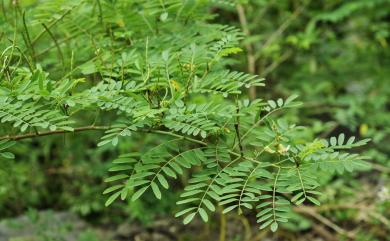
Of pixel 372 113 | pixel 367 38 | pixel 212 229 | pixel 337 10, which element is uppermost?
pixel 337 10

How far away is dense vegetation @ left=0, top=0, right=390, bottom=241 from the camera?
1424mm

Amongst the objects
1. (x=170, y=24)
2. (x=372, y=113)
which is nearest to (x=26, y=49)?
(x=170, y=24)

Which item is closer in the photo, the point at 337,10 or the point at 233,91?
the point at 233,91

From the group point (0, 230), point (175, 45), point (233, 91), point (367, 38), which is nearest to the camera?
point (233, 91)

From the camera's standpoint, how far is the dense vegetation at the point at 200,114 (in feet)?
4.67

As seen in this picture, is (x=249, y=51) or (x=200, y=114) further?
(x=249, y=51)

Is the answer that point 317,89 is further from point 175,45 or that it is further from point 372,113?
point 175,45

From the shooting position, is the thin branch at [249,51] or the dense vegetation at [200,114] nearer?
the dense vegetation at [200,114]

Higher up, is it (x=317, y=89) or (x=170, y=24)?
(x=170, y=24)

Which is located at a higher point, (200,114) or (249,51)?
(200,114)

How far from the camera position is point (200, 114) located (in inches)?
55.7

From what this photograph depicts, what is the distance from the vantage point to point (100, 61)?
1691 mm

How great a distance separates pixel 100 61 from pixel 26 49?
305 millimetres

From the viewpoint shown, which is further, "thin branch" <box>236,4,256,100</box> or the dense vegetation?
"thin branch" <box>236,4,256,100</box>
